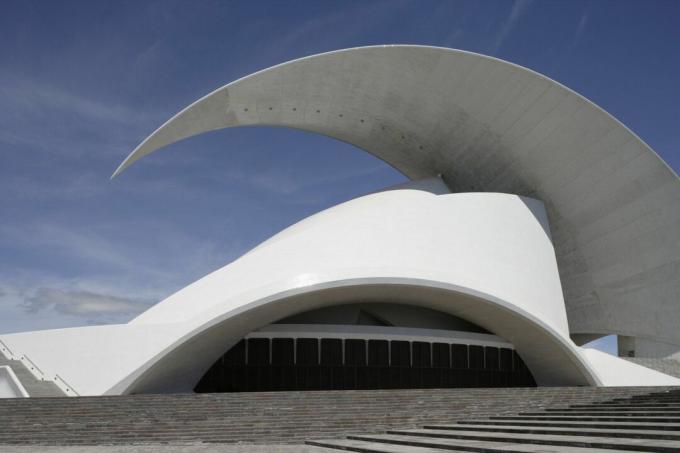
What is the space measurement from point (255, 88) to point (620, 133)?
42.4 ft

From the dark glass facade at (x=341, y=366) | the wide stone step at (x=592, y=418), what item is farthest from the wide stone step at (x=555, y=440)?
the dark glass facade at (x=341, y=366)

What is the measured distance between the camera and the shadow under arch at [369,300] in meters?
15.4

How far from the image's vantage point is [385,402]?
1320cm

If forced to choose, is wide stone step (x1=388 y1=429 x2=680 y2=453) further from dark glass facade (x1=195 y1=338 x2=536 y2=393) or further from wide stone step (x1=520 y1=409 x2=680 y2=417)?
dark glass facade (x1=195 y1=338 x2=536 y2=393)

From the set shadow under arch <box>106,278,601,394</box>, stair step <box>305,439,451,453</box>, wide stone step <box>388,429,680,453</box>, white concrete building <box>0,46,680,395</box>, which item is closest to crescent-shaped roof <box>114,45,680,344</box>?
white concrete building <box>0,46,680,395</box>

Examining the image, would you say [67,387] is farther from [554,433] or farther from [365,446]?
[554,433]

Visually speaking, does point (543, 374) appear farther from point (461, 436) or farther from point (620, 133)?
point (461, 436)

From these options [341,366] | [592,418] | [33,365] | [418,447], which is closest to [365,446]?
[418,447]

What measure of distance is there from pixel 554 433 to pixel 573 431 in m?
0.33

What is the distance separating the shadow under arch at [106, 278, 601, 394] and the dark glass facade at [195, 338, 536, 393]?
69 cm

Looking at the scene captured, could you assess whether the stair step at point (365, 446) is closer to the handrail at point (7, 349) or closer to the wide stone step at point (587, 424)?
the wide stone step at point (587, 424)

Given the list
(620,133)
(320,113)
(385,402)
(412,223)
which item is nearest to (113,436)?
(385,402)

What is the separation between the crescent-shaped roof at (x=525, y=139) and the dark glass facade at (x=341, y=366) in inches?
274

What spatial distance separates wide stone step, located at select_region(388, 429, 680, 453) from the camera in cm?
702
